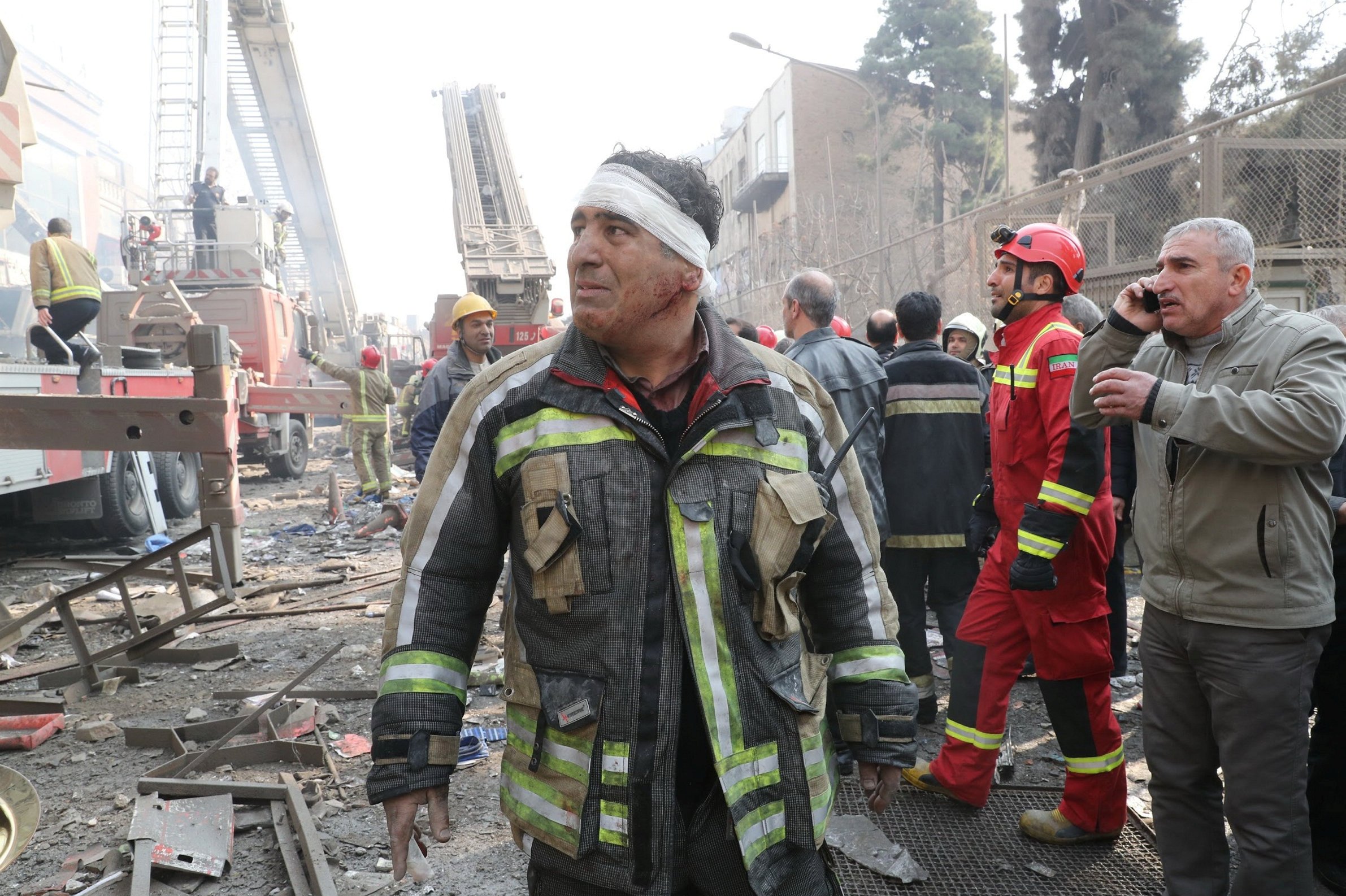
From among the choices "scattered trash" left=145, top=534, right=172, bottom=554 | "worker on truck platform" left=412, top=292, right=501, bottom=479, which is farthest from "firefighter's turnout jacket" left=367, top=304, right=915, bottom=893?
"scattered trash" left=145, top=534, right=172, bottom=554

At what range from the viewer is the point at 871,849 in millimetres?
3418

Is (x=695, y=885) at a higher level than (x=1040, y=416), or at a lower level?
lower

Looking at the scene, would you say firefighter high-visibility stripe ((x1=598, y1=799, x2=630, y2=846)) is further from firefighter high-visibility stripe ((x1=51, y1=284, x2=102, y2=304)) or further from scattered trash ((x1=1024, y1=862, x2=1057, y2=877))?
firefighter high-visibility stripe ((x1=51, y1=284, x2=102, y2=304))

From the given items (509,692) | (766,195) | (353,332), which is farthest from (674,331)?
(766,195)

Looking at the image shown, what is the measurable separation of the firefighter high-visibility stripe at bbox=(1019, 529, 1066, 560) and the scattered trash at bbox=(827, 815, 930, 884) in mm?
1153

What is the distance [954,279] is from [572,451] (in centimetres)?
1530

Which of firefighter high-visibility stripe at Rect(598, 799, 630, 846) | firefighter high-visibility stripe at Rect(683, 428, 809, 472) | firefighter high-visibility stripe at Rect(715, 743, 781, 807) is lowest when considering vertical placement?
Result: firefighter high-visibility stripe at Rect(598, 799, 630, 846)

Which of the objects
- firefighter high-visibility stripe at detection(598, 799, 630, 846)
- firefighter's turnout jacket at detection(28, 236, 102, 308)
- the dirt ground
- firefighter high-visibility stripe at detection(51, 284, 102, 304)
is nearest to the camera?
firefighter high-visibility stripe at detection(598, 799, 630, 846)

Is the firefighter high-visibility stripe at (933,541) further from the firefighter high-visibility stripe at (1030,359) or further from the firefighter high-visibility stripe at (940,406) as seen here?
the firefighter high-visibility stripe at (1030,359)

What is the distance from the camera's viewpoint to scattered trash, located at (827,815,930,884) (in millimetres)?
3256

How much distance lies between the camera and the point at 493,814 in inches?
151

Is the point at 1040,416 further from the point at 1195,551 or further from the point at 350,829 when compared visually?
the point at 350,829

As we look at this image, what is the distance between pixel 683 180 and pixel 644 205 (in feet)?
0.43

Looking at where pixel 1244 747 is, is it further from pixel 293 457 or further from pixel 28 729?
pixel 293 457
